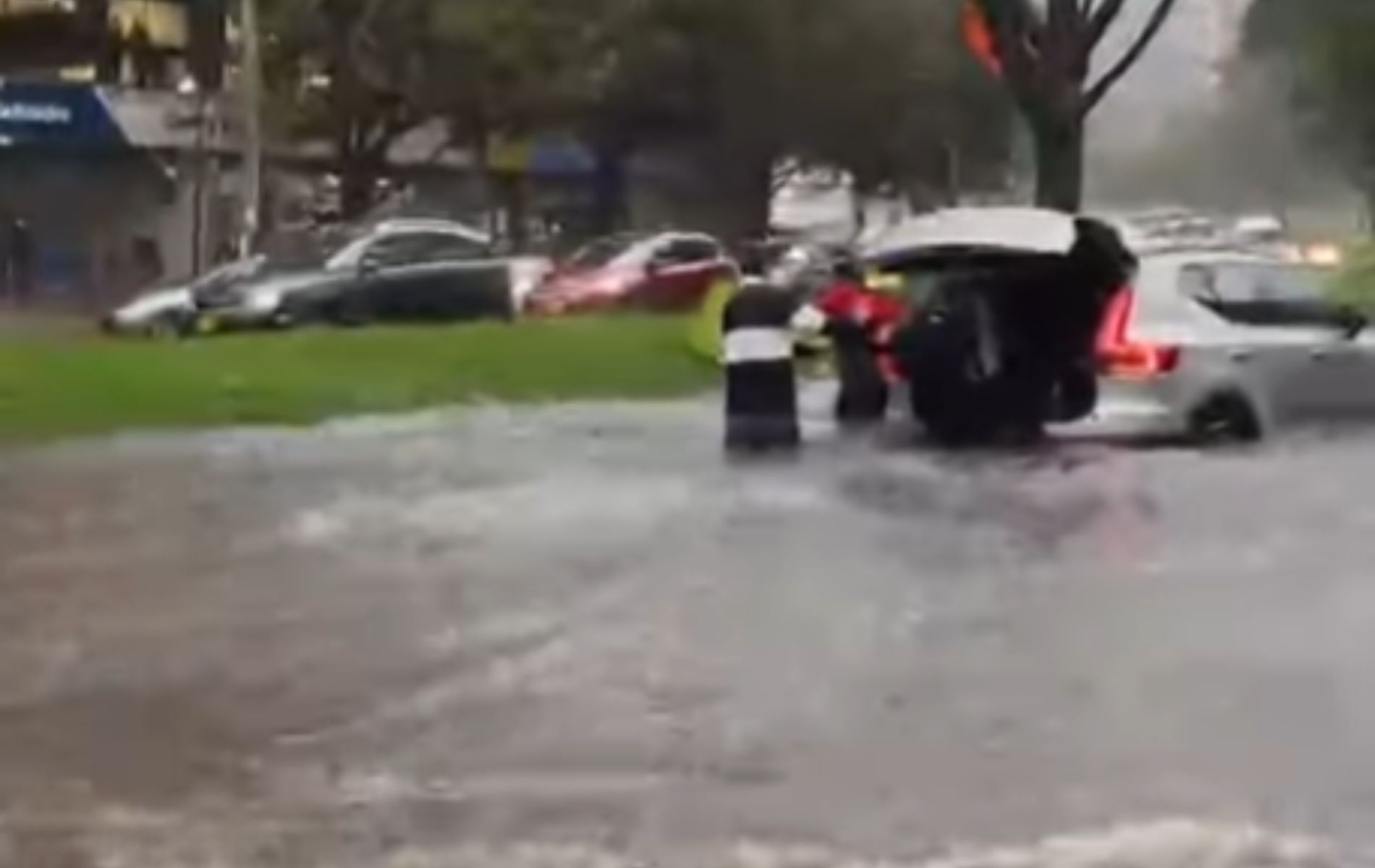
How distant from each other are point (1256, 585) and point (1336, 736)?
14.4 ft

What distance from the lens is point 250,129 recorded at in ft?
169

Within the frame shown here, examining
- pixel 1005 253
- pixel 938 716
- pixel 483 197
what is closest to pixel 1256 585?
A: pixel 938 716

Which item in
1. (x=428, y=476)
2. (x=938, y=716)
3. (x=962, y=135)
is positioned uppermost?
(x=938, y=716)

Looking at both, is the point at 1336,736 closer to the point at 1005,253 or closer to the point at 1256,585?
the point at 1256,585

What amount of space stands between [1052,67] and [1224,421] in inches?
624

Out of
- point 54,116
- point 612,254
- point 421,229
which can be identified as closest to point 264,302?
point 421,229

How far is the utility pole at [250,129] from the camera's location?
51.7 metres

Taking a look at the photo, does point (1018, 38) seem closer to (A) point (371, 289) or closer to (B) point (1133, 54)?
(B) point (1133, 54)

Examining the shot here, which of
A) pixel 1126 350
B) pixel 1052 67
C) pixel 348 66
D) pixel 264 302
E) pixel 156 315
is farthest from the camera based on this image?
pixel 348 66

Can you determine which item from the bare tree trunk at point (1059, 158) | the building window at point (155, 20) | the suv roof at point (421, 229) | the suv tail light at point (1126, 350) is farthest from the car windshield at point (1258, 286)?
the building window at point (155, 20)

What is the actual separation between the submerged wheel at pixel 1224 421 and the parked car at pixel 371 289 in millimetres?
18642

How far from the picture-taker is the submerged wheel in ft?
80.3

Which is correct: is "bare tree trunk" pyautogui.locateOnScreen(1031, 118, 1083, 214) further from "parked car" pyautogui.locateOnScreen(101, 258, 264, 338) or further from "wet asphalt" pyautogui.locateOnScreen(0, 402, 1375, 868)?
"wet asphalt" pyautogui.locateOnScreen(0, 402, 1375, 868)

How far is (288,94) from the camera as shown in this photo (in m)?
60.4
